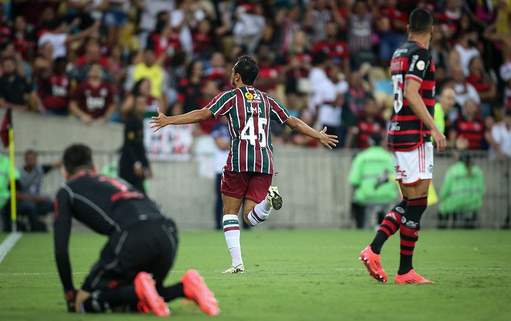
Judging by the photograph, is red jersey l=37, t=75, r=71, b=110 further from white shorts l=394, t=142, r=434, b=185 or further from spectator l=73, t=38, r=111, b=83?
white shorts l=394, t=142, r=434, b=185

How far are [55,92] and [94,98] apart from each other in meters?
0.83

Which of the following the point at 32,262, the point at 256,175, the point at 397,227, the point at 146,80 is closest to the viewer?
the point at 397,227

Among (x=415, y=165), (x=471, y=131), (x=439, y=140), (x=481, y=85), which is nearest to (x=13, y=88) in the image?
(x=471, y=131)

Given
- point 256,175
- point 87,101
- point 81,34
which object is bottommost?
point 256,175

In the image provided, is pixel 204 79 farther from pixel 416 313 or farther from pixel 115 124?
pixel 416 313

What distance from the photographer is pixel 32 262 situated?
14102mm

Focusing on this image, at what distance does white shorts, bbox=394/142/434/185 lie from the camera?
1077 cm

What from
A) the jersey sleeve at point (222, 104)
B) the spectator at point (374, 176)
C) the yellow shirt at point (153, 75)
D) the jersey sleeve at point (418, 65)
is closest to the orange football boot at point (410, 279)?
the jersey sleeve at point (418, 65)

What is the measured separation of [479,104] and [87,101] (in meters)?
8.47

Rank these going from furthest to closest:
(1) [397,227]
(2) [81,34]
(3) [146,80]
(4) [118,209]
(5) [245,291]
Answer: (2) [81,34] < (3) [146,80] < (1) [397,227] < (5) [245,291] < (4) [118,209]

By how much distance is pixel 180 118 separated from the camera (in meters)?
11.8

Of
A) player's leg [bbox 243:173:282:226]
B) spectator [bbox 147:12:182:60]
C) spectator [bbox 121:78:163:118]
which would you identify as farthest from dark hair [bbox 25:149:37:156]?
player's leg [bbox 243:173:282:226]

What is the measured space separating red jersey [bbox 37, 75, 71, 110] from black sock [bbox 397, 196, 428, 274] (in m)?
12.7

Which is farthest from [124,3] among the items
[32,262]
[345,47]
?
[32,262]
